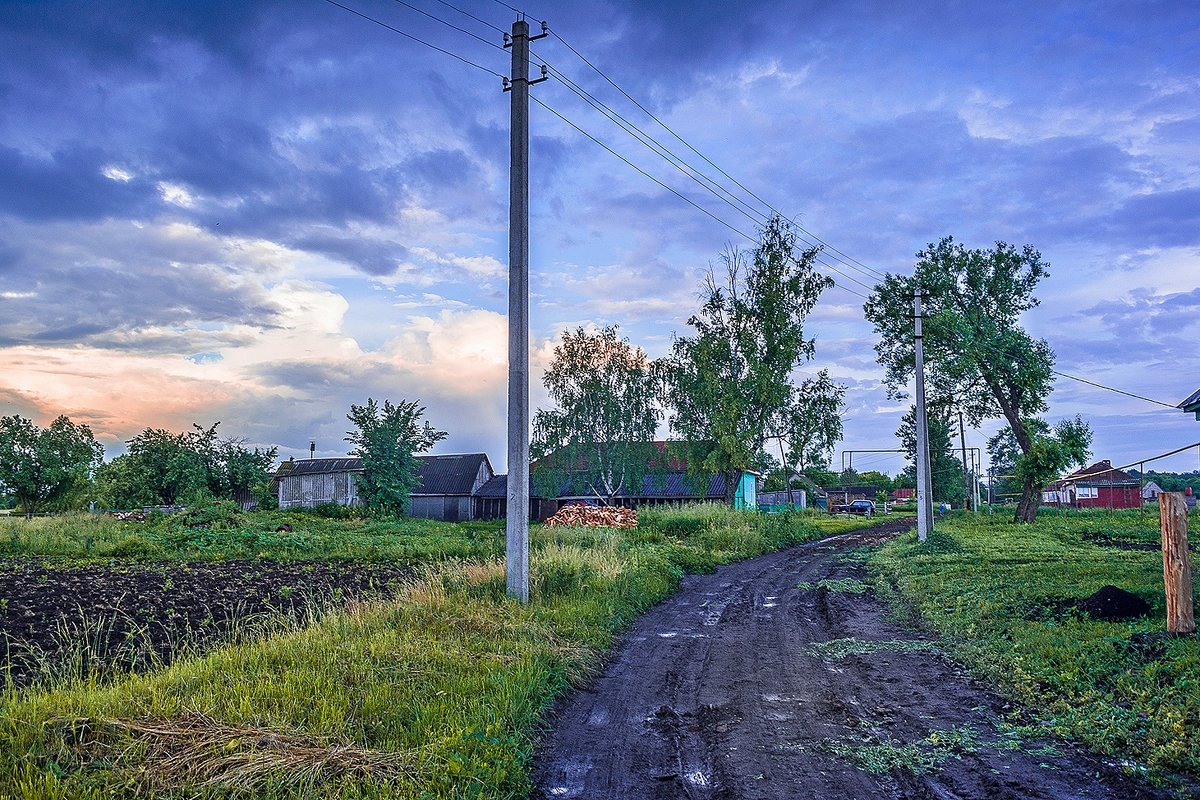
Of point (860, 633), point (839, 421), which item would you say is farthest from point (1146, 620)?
point (839, 421)

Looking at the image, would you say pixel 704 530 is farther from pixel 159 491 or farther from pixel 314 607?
pixel 159 491

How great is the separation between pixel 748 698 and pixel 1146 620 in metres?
5.43

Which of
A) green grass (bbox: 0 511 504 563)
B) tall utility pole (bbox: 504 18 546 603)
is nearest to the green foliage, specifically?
green grass (bbox: 0 511 504 563)

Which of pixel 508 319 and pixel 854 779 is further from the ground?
pixel 508 319

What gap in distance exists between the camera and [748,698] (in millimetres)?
7348

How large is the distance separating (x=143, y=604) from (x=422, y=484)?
3546 cm

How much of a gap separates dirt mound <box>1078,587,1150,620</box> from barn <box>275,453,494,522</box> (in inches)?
1636

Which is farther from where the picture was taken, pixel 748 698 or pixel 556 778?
pixel 748 698

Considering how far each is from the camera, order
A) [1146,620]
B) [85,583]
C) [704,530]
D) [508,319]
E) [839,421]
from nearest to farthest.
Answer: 1. [1146,620]
2. [508,319]
3. [85,583]
4. [704,530]
5. [839,421]

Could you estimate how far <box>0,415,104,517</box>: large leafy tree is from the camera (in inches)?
1661

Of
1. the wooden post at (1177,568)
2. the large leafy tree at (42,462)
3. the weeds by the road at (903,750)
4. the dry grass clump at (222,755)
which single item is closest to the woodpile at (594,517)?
the wooden post at (1177,568)

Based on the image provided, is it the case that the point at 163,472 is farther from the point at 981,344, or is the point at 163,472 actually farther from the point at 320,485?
the point at 981,344

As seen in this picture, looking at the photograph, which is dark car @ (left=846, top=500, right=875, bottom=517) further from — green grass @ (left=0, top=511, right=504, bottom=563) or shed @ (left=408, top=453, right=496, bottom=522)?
green grass @ (left=0, top=511, right=504, bottom=563)

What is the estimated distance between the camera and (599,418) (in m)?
44.2
